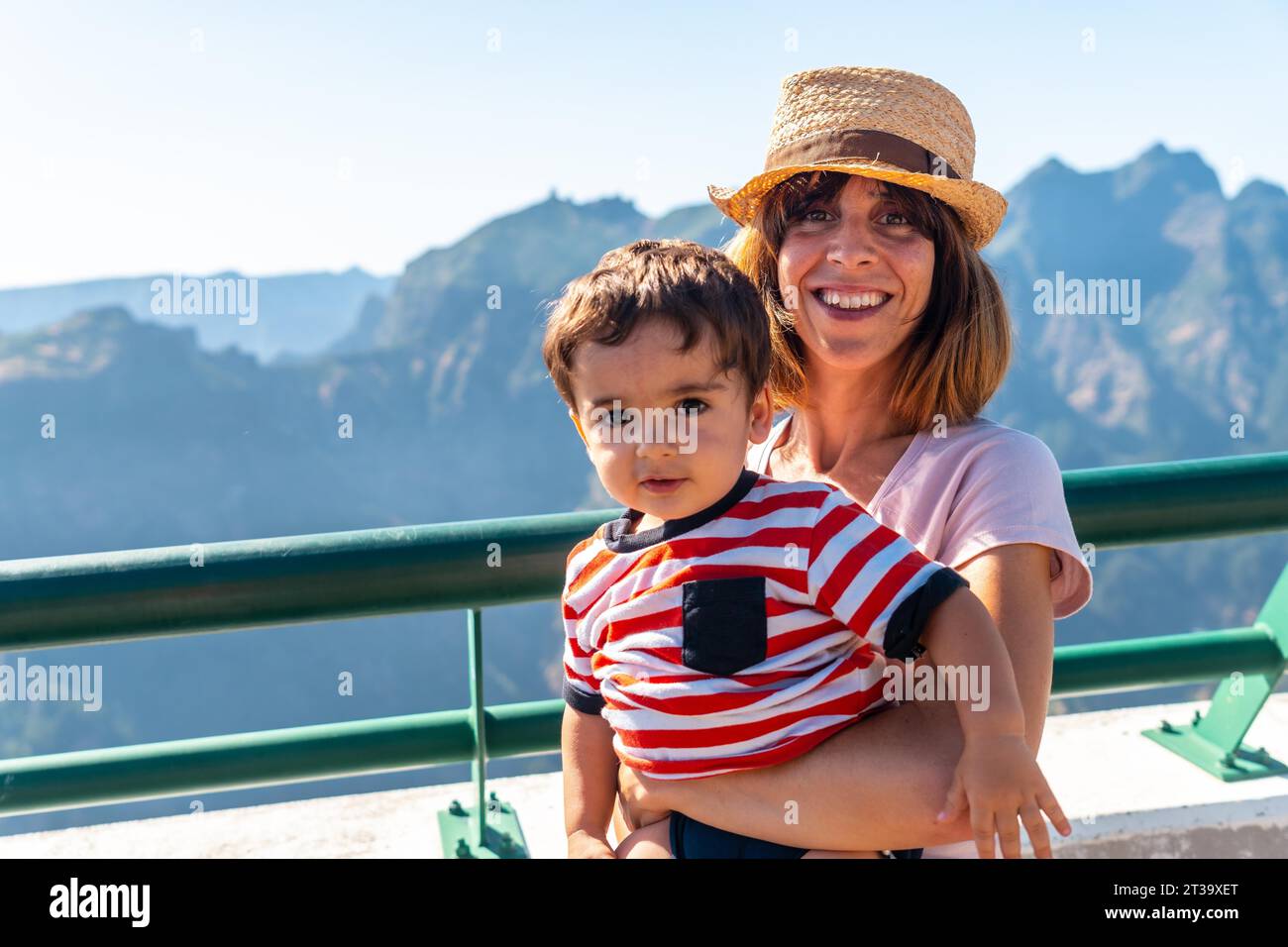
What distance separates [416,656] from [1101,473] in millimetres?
88372

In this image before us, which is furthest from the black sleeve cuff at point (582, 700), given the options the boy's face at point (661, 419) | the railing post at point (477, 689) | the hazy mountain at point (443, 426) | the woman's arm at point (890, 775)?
the hazy mountain at point (443, 426)

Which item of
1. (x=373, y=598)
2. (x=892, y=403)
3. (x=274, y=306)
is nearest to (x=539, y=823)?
(x=373, y=598)

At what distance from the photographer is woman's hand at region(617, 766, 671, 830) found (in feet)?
4.23

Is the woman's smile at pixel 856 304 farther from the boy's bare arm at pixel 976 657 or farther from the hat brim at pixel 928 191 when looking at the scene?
the boy's bare arm at pixel 976 657

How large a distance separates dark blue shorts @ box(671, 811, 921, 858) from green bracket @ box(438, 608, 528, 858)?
66cm

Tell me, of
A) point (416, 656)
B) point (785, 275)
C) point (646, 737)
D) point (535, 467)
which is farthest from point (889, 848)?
point (535, 467)

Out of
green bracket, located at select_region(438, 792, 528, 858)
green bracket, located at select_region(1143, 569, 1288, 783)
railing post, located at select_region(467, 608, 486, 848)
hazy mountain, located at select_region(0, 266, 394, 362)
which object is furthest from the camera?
hazy mountain, located at select_region(0, 266, 394, 362)

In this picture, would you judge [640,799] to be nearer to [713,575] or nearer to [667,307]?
[713,575]

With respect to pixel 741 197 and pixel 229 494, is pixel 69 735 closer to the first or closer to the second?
pixel 229 494

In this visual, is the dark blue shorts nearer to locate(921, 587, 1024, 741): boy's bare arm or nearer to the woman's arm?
the woman's arm

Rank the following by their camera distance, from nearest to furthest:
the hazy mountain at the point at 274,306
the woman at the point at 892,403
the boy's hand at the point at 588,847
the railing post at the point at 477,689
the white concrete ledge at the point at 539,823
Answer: the woman at the point at 892,403 < the boy's hand at the point at 588,847 < the railing post at the point at 477,689 < the white concrete ledge at the point at 539,823 < the hazy mountain at the point at 274,306

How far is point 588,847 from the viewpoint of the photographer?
1322 millimetres

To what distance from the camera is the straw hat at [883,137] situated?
1489mm

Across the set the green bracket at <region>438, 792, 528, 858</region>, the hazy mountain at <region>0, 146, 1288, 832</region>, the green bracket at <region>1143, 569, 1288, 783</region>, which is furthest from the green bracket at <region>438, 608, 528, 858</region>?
the hazy mountain at <region>0, 146, 1288, 832</region>
